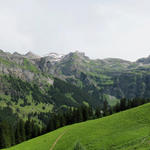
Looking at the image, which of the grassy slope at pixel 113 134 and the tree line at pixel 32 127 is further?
the tree line at pixel 32 127

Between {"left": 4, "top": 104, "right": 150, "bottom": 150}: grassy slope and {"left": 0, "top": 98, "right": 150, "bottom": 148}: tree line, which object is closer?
{"left": 4, "top": 104, "right": 150, "bottom": 150}: grassy slope

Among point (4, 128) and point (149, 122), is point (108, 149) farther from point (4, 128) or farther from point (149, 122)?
point (4, 128)

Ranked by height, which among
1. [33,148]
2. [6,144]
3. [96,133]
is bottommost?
[6,144]

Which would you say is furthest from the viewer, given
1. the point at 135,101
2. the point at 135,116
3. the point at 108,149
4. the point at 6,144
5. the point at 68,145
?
the point at 135,101

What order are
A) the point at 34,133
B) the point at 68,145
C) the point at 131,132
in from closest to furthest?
the point at 131,132, the point at 68,145, the point at 34,133

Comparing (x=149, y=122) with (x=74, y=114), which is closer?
(x=149, y=122)

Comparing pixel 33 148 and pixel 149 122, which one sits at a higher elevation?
pixel 149 122

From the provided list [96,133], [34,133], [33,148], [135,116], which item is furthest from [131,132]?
[34,133]

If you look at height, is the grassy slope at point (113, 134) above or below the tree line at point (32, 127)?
above

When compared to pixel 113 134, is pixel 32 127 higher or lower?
lower

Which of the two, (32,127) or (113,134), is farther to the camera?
(32,127)

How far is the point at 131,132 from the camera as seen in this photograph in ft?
182

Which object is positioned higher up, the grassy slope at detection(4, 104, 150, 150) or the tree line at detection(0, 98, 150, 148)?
the grassy slope at detection(4, 104, 150, 150)

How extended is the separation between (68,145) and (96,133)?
10.4m
